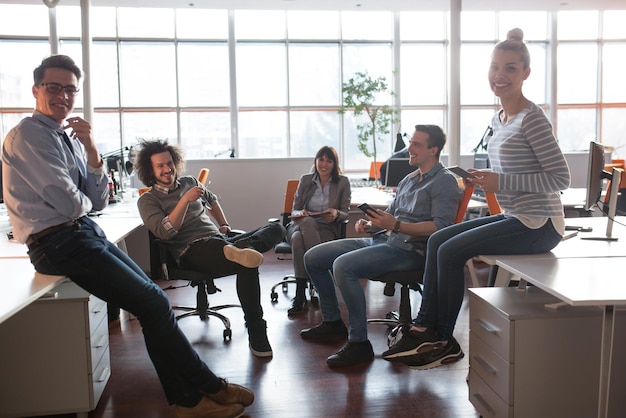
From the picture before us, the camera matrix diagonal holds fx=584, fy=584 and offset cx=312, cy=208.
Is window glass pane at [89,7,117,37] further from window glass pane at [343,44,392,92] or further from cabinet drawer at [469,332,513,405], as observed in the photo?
cabinet drawer at [469,332,513,405]

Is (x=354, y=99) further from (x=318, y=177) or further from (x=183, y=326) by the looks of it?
(x=183, y=326)

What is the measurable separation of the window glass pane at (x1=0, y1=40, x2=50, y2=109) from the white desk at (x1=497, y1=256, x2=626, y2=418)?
897cm

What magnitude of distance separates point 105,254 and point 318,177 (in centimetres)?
247

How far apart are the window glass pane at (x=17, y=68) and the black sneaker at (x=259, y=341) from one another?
25.0ft

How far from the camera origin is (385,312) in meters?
Answer: 4.21

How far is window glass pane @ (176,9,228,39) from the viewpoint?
944 cm

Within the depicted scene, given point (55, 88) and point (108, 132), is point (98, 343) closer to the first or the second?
point (55, 88)

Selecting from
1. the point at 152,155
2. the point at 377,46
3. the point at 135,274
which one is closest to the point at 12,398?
the point at 135,274

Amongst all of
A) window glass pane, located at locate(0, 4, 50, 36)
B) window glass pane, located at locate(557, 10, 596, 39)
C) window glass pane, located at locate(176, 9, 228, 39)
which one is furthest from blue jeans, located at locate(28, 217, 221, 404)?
window glass pane, located at locate(557, 10, 596, 39)

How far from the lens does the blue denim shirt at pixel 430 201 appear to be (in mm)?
3174

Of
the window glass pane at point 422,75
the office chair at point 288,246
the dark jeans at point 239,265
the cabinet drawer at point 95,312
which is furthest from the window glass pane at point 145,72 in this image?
the cabinet drawer at point 95,312

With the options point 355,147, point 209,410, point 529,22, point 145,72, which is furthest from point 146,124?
point 209,410

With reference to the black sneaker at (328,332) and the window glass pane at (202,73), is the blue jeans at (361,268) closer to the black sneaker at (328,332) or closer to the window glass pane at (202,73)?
the black sneaker at (328,332)

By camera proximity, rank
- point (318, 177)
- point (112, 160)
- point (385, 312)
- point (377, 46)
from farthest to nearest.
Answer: point (377, 46) < point (112, 160) < point (318, 177) < point (385, 312)
